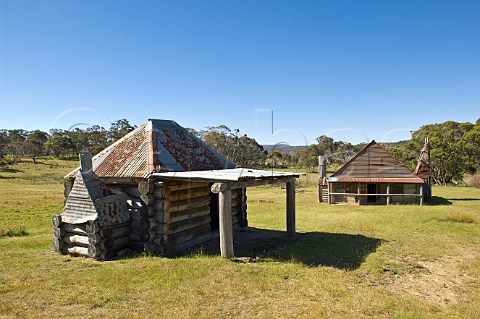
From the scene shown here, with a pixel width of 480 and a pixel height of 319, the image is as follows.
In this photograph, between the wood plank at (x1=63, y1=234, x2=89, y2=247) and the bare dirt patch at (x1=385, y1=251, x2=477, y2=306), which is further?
the wood plank at (x1=63, y1=234, x2=89, y2=247)

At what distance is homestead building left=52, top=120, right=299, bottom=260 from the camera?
379 inches

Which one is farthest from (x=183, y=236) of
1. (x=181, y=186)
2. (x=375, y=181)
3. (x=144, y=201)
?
(x=375, y=181)

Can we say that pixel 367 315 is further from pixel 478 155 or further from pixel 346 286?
pixel 478 155

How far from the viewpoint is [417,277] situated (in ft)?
27.6

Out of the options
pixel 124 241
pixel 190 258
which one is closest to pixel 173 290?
pixel 190 258

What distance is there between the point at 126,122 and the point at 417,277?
8148 centimetres

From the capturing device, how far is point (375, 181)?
896 inches

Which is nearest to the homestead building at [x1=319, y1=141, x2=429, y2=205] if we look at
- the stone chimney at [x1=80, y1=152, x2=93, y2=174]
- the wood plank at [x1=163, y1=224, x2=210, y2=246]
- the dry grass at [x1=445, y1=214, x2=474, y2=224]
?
the dry grass at [x1=445, y1=214, x2=474, y2=224]

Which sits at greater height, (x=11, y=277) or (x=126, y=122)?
(x=126, y=122)

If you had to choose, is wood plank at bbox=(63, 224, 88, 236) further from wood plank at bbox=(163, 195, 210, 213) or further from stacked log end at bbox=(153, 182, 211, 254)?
wood plank at bbox=(163, 195, 210, 213)

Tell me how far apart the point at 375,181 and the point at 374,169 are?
1.12 meters

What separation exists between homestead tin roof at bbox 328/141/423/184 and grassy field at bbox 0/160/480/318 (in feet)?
31.2

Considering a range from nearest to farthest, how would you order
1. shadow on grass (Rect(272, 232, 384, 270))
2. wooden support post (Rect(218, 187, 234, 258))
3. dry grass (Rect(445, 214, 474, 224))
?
shadow on grass (Rect(272, 232, 384, 270)) < wooden support post (Rect(218, 187, 234, 258)) < dry grass (Rect(445, 214, 474, 224))

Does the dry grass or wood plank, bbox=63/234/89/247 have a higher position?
wood plank, bbox=63/234/89/247
